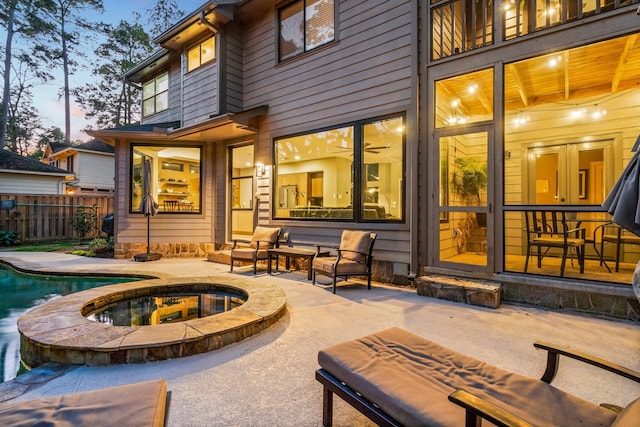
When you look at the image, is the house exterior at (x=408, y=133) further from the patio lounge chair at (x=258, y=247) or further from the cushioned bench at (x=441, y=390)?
the cushioned bench at (x=441, y=390)

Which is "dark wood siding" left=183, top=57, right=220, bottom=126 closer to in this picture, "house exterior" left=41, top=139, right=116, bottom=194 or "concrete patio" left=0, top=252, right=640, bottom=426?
"concrete patio" left=0, top=252, right=640, bottom=426

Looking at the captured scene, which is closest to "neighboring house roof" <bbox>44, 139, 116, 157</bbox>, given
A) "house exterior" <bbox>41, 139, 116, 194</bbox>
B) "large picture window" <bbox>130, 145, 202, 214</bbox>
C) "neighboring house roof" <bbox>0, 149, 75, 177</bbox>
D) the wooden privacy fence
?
"house exterior" <bbox>41, 139, 116, 194</bbox>

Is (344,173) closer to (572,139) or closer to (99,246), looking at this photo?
(572,139)

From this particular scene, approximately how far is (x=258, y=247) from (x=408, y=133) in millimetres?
3545

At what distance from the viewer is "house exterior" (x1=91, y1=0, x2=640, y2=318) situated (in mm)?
4461

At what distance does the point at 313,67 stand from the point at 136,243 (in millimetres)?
6253

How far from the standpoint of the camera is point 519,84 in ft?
17.9

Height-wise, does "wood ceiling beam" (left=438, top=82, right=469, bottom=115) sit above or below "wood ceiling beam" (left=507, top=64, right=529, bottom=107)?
below

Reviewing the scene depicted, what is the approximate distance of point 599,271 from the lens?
15.3 feet

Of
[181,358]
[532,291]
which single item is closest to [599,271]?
[532,291]

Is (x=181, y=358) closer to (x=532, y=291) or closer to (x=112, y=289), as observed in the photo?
(x=112, y=289)

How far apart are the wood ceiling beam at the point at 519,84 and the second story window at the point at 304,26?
3.32 meters

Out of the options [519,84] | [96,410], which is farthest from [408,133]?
[96,410]

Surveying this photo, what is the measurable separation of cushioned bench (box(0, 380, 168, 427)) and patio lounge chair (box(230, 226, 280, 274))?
15.5 ft
